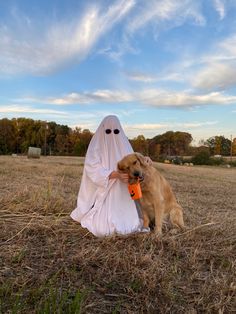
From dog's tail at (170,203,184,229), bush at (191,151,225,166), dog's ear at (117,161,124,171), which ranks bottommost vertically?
bush at (191,151,225,166)

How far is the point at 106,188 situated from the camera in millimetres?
4883

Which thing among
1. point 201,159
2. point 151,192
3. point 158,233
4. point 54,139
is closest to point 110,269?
point 158,233

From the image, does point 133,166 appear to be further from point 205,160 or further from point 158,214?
point 205,160

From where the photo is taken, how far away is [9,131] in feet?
191

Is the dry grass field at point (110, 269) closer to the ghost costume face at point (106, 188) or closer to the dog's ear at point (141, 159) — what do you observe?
the ghost costume face at point (106, 188)

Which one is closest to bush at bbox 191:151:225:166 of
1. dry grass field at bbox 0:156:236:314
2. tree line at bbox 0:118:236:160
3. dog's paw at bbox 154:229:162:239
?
tree line at bbox 0:118:236:160

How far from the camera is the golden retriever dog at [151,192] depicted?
15.3ft

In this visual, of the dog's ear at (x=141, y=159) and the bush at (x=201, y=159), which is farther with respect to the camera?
the bush at (x=201, y=159)

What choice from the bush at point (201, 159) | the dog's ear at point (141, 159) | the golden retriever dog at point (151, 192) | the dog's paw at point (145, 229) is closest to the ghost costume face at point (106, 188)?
the dog's paw at point (145, 229)

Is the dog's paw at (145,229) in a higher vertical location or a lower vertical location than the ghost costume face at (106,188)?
lower

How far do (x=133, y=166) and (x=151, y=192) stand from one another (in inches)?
19.5

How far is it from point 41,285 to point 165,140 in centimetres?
5770

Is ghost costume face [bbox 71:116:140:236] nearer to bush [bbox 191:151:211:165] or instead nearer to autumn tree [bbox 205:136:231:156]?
bush [bbox 191:151:211:165]

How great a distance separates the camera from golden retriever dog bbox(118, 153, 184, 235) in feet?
15.3
